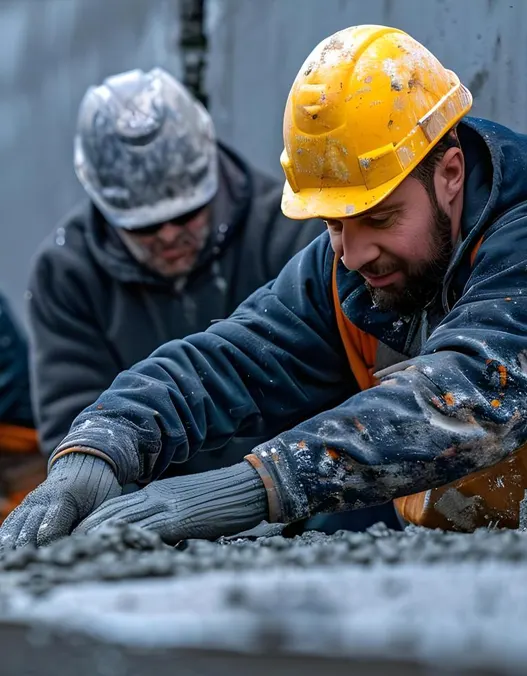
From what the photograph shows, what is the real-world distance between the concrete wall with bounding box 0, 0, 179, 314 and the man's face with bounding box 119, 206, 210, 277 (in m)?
1.54

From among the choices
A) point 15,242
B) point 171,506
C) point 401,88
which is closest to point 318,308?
point 401,88

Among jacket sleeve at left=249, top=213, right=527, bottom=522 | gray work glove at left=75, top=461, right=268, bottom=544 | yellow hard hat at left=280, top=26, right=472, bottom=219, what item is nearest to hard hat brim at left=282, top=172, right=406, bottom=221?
yellow hard hat at left=280, top=26, right=472, bottom=219

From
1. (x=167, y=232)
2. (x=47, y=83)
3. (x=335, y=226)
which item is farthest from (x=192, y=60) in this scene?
(x=335, y=226)

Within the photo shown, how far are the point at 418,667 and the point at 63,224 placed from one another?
13.9 ft

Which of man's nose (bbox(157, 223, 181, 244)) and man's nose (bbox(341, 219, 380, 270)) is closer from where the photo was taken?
man's nose (bbox(341, 219, 380, 270))

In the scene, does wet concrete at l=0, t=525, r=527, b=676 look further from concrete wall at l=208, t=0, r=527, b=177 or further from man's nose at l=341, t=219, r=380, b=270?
concrete wall at l=208, t=0, r=527, b=177

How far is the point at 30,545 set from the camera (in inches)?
105

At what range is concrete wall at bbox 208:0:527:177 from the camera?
4.23 meters

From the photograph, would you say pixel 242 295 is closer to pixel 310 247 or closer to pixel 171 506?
pixel 310 247

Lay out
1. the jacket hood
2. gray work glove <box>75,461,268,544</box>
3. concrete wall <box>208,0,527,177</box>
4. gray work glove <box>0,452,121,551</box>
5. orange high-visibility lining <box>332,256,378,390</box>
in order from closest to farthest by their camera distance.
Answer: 1. gray work glove <box>75,461,268,544</box>
2. gray work glove <box>0,452,121,551</box>
3. the jacket hood
4. orange high-visibility lining <box>332,256,378,390</box>
5. concrete wall <box>208,0,527,177</box>

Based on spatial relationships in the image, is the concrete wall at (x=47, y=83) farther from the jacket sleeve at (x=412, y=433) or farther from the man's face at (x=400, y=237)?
the jacket sleeve at (x=412, y=433)

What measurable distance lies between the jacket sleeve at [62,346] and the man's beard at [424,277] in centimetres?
235

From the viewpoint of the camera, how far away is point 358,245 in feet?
10.1

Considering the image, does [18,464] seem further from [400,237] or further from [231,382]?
[400,237]
